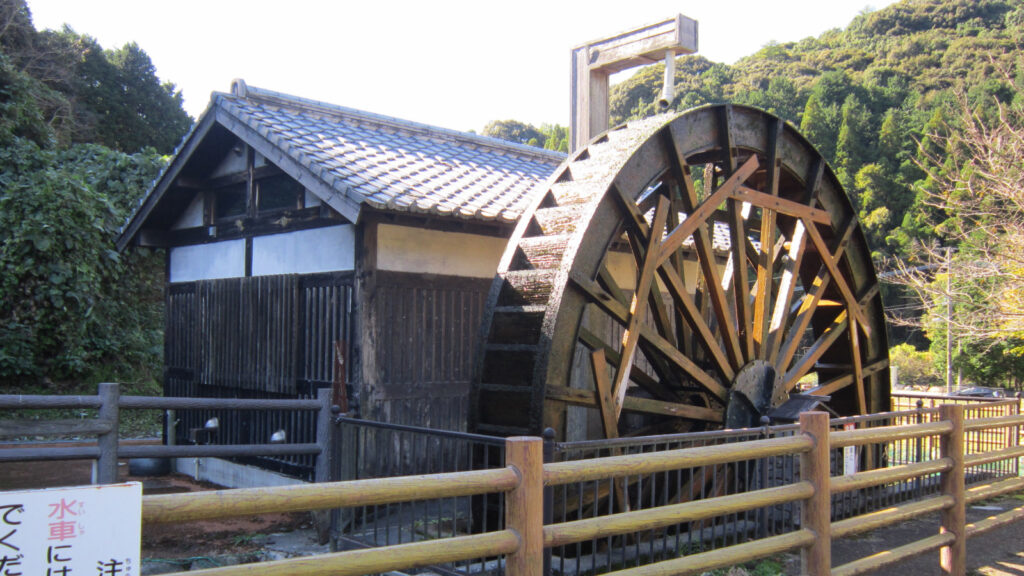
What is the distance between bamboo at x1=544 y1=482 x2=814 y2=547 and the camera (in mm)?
3145

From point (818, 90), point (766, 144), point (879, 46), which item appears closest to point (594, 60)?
point (766, 144)

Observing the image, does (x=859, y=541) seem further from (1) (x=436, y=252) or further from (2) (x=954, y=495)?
(1) (x=436, y=252)

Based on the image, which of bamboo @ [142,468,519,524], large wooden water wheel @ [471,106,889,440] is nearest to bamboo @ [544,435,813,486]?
bamboo @ [142,468,519,524]

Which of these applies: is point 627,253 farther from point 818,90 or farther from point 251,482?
point 818,90

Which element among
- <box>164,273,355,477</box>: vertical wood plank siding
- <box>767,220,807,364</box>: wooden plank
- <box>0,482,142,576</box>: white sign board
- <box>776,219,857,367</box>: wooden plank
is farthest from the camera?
<box>776,219,857,367</box>: wooden plank

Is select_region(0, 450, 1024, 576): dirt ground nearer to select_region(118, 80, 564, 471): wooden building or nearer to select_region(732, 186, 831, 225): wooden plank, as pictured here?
select_region(118, 80, 564, 471): wooden building

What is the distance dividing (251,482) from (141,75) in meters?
27.2

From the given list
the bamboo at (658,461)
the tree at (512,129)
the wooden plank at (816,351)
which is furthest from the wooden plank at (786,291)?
the tree at (512,129)

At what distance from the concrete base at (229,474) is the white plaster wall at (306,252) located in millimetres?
2028

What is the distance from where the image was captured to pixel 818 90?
47125 mm

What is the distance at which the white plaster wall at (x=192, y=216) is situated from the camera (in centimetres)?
959

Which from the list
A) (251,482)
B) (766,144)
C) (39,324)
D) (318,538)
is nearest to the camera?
(318,538)

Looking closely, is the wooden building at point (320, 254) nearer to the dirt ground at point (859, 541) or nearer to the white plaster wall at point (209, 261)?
the white plaster wall at point (209, 261)

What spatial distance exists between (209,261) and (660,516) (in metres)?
7.44
